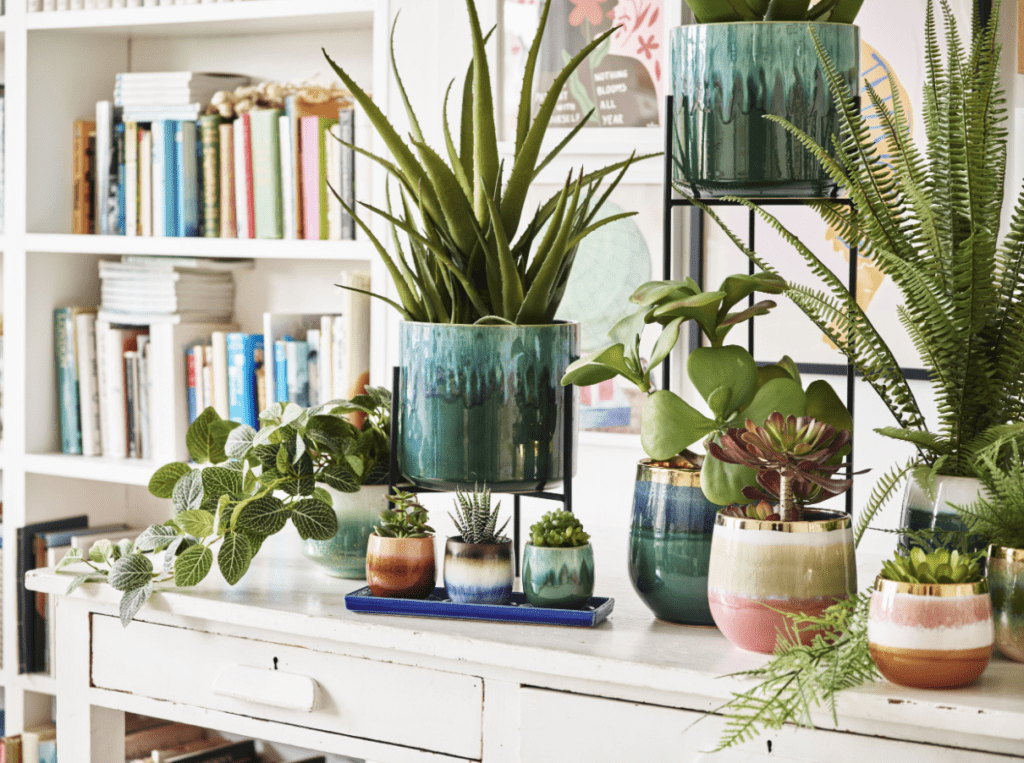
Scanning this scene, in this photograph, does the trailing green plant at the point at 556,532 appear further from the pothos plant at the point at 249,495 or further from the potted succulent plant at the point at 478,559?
the pothos plant at the point at 249,495

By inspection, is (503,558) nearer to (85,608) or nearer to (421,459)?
(421,459)

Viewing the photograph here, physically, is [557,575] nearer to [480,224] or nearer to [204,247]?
[480,224]

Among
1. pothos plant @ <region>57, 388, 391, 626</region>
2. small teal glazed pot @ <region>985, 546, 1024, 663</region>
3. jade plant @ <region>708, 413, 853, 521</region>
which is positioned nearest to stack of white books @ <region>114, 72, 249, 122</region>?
pothos plant @ <region>57, 388, 391, 626</region>

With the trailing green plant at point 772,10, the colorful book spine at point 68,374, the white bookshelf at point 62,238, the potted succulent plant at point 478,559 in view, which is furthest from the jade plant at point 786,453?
the colorful book spine at point 68,374

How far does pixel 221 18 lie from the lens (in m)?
2.12

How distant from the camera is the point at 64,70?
234 centimetres

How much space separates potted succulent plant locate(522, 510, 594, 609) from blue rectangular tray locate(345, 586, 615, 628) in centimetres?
1

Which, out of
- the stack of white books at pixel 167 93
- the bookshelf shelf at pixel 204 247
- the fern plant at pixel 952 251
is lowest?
the fern plant at pixel 952 251

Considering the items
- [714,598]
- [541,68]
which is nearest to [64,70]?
[541,68]

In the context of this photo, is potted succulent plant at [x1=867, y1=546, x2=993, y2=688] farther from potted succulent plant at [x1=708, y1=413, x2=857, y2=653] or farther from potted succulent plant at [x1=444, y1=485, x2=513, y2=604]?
potted succulent plant at [x1=444, y1=485, x2=513, y2=604]

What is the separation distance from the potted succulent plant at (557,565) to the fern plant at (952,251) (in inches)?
9.1

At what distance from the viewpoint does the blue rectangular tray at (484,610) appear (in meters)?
0.96

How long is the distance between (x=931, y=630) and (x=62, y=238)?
6.22ft

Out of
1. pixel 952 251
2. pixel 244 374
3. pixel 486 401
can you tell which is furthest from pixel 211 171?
pixel 952 251
